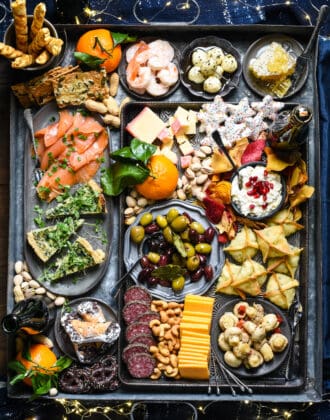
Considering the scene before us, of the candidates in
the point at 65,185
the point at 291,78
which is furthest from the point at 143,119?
the point at 291,78

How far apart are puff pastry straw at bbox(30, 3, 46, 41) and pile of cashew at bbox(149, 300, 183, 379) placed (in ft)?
4.93

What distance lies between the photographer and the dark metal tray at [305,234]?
392cm

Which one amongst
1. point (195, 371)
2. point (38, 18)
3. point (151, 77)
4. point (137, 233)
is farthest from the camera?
point (151, 77)

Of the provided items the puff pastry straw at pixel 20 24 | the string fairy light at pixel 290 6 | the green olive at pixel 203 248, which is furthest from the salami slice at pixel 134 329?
the string fairy light at pixel 290 6

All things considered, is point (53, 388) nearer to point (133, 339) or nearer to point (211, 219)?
point (133, 339)

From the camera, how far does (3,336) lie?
4066mm

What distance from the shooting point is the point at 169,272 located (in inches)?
155

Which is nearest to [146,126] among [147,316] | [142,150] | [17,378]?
[142,150]

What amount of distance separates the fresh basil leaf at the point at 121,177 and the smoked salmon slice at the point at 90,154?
106 millimetres

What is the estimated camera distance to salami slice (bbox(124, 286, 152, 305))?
155 inches

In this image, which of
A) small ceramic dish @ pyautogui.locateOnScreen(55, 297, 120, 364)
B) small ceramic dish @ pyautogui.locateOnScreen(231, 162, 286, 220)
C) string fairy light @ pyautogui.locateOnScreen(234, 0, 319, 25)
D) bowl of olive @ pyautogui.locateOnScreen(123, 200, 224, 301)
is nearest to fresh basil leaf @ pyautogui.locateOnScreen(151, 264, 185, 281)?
bowl of olive @ pyautogui.locateOnScreen(123, 200, 224, 301)

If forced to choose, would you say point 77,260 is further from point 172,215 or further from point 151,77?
point 151,77

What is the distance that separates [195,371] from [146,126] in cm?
128

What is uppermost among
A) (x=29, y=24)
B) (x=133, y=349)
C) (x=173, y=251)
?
(x=29, y=24)
